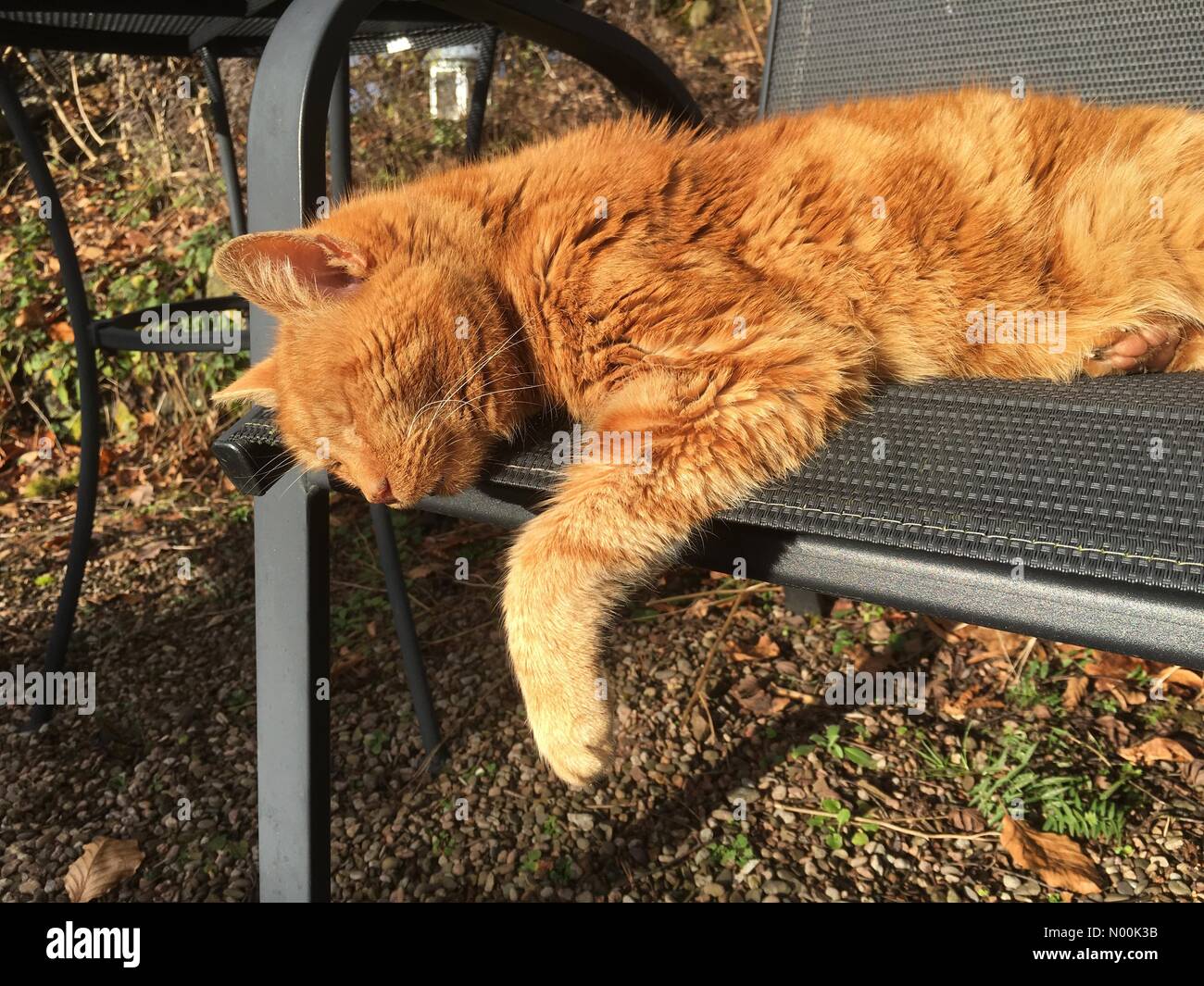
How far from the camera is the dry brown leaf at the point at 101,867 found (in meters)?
1.86

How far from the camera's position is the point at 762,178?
4.91ft

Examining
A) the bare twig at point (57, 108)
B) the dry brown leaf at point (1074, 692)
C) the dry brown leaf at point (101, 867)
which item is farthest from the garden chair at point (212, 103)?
the bare twig at point (57, 108)

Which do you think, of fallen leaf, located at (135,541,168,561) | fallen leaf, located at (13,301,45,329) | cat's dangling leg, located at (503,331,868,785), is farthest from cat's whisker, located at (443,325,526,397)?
fallen leaf, located at (13,301,45,329)

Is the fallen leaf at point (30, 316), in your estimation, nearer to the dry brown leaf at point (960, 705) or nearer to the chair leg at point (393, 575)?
the chair leg at point (393, 575)

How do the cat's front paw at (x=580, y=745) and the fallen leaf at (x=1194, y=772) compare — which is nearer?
the cat's front paw at (x=580, y=745)

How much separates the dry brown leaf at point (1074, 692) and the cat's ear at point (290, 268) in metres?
2.09

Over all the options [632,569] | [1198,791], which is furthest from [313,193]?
[1198,791]

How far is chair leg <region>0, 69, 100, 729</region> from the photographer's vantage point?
216 centimetres

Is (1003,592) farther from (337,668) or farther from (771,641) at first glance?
(337,668)

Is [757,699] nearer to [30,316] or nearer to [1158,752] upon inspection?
[1158,752]

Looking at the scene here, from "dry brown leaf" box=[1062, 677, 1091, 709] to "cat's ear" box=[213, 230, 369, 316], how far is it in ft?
6.85

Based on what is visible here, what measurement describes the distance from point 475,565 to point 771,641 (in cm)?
113

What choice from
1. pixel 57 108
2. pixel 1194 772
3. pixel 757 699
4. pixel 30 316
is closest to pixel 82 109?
pixel 57 108

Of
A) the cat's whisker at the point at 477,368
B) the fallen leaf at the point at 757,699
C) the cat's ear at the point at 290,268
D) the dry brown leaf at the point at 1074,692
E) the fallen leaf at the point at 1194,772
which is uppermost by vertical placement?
the cat's ear at the point at 290,268
